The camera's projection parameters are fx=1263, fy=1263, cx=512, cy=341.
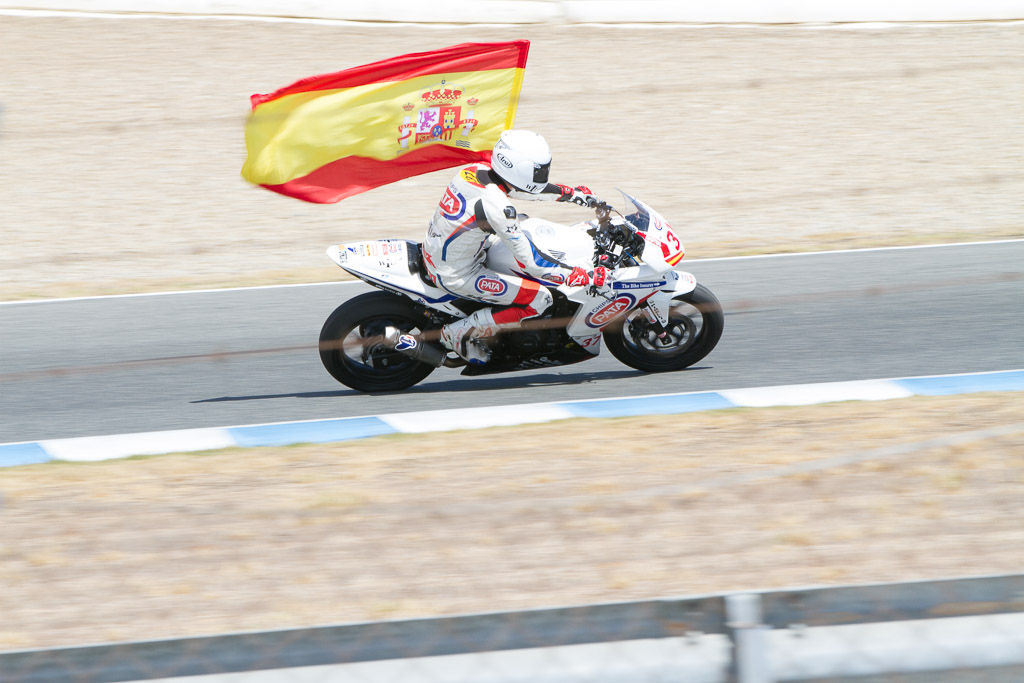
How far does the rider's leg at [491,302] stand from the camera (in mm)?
7492

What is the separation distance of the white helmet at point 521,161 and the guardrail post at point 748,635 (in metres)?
4.60

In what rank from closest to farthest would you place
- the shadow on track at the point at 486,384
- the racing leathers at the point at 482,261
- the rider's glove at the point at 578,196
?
1. the racing leathers at the point at 482,261
2. the rider's glove at the point at 578,196
3. the shadow on track at the point at 486,384

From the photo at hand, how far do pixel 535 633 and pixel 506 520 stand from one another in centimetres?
264

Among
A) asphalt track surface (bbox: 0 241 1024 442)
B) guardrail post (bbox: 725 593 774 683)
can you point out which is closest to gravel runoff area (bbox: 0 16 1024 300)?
asphalt track surface (bbox: 0 241 1024 442)

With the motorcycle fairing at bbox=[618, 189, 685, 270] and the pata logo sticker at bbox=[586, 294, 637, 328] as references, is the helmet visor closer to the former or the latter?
the motorcycle fairing at bbox=[618, 189, 685, 270]

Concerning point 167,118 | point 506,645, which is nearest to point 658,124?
point 167,118

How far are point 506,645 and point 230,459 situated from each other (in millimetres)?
4045

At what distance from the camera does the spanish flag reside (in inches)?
372

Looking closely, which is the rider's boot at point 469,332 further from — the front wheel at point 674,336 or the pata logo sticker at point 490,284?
the front wheel at point 674,336

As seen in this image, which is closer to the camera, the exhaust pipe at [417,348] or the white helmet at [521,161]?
the white helmet at [521,161]

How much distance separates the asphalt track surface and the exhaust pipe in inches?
9.8

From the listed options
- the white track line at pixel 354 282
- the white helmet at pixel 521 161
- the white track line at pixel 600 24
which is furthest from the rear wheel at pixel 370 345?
the white track line at pixel 600 24

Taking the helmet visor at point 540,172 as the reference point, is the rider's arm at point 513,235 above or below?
below

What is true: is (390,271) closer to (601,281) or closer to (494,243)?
(494,243)
